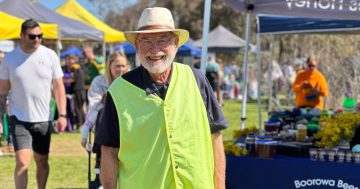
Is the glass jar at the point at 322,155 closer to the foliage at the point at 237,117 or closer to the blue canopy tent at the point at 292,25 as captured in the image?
the blue canopy tent at the point at 292,25

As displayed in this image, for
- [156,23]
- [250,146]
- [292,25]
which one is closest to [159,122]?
[156,23]

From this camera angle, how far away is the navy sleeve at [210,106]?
3447 mm

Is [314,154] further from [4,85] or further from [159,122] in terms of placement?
[4,85]

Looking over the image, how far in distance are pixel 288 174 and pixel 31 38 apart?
2.82 metres

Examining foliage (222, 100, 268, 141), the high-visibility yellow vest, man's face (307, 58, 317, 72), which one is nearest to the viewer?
the high-visibility yellow vest

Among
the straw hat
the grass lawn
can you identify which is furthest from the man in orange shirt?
the straw hat

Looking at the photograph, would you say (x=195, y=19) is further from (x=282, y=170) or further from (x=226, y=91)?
(x=282, y=170)

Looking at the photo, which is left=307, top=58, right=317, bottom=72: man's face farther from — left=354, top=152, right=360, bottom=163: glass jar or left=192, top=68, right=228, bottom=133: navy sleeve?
left=192, top=68, right=228, bottom=133: navy sleeve

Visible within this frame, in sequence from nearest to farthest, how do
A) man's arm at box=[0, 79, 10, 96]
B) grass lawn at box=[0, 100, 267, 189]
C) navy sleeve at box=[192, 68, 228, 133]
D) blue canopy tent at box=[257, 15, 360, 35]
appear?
navy sleeve at box=[192, 68, 228, 133]
man's arm at box=[0, 79, 10, 96]
grass lawn at box=[0, 100, 267, 189]
blue canopy tent at box=[257, 15, 360, 35]

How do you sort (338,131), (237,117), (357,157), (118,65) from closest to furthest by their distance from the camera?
1. (357,157)
2. (338,131)
3. (118,65)
4. (237,117)

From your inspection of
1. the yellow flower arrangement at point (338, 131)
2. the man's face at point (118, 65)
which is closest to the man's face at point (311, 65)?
the yellow flower arrangement at point (338, 131)

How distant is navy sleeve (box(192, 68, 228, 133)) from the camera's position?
11.3ft

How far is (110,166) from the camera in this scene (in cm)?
334

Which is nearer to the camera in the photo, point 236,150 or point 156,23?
point 156,23
